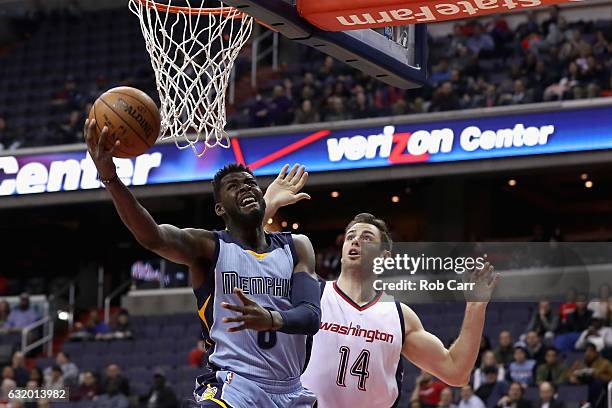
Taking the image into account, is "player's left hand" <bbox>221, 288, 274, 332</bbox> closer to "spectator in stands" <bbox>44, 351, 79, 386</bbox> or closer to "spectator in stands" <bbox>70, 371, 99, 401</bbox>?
"spectator in stands" <bbox>70, 371, 99, 401</bbox>

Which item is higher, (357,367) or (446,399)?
(446,399)

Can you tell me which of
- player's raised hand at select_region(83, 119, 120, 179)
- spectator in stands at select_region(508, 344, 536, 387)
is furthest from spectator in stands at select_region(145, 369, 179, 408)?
player's raised hand at select_region(83, 119, 120, 179)

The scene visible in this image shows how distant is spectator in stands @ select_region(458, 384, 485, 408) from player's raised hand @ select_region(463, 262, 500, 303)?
5.23 metres

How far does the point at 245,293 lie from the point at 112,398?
8.99 meters

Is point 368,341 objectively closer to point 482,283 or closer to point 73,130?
point 482,283

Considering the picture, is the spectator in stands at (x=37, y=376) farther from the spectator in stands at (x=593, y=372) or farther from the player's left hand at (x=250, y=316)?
the player's left hand at (x=250, y=316)

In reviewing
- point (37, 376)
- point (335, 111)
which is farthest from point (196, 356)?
point (335, 111)

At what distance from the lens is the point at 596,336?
37.2 ft

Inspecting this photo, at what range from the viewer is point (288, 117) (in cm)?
1644

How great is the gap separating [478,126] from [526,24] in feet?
9.70

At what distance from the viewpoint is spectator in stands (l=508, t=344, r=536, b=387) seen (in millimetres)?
11164

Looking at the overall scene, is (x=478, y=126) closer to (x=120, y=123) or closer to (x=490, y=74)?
(x=490, y=74)

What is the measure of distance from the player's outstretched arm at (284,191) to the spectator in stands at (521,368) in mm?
6097

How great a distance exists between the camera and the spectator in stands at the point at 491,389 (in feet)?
35.8
